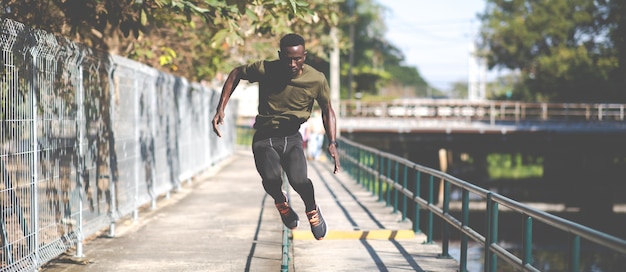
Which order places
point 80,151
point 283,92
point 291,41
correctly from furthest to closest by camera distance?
point 80,151 < point 283,92 < point 291,41

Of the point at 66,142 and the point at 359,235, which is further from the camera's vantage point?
the point at 359,235

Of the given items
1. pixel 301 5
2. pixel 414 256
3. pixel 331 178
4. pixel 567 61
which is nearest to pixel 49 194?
pixel 301 5

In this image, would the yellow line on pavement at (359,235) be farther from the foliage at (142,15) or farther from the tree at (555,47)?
the tree at (555,47)

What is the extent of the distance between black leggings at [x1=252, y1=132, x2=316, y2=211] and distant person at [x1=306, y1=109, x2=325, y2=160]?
21.1m

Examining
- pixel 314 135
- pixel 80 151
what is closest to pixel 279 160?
pixel 80 151

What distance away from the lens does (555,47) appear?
73.9m

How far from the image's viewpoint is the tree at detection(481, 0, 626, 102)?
67.6 meters

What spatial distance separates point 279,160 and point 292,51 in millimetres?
1074

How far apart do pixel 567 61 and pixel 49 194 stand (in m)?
65.7

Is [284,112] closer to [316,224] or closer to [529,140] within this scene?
[316,224]

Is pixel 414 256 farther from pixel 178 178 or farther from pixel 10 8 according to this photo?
pixel 178 178

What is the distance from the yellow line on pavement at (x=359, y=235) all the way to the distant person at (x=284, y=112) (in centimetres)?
332

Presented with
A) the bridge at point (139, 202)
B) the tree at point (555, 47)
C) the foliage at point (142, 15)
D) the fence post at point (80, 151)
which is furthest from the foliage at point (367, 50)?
the fence post at point (80, 151)

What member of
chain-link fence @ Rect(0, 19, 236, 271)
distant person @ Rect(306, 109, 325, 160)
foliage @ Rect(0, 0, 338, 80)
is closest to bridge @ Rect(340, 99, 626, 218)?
distant person @ Rect(306, 109, 325, 160)
